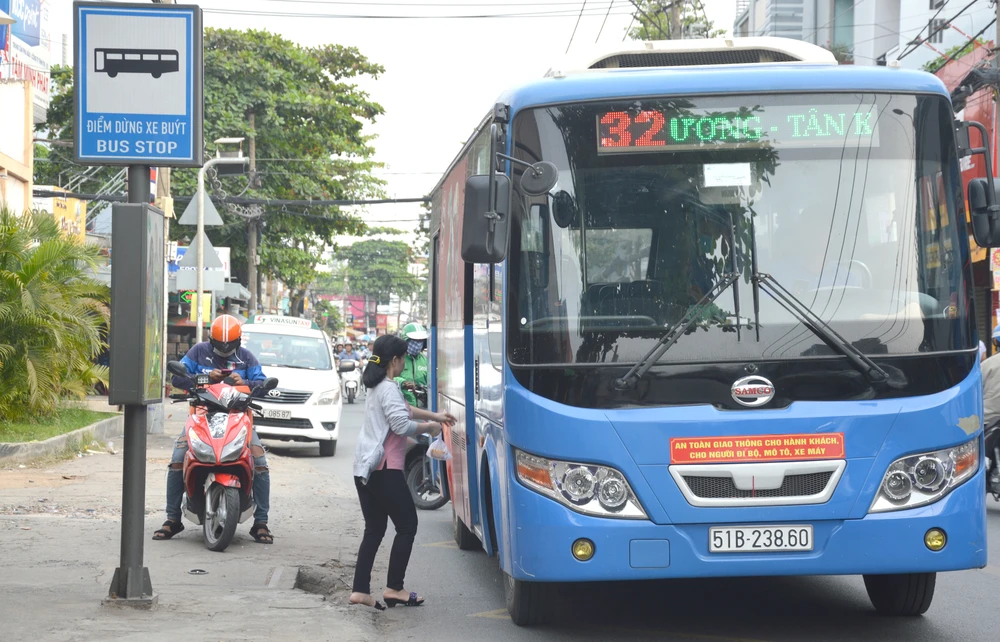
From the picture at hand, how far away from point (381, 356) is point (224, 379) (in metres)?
2.61

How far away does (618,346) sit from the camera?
19.9 feet

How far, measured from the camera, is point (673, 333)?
19.8 feet

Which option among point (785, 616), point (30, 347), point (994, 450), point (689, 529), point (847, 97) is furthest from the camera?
point (30, 347)

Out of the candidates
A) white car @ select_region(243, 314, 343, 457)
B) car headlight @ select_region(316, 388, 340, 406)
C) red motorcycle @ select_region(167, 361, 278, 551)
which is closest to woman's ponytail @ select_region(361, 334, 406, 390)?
red motorcycle @ select_region(167, 361, 278, 551)

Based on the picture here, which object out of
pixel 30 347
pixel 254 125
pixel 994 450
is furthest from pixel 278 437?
pixel 254 125

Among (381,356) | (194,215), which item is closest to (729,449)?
(381,356)

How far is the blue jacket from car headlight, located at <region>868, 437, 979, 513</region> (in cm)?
495

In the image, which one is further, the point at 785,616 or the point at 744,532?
the point at 785,616

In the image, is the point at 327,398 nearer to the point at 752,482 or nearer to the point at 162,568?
the point at 162,568

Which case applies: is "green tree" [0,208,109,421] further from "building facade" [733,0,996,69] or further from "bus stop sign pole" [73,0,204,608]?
"building facade" [733,0,996,69]

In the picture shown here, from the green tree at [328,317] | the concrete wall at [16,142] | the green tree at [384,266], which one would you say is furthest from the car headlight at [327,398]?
the green tree at [328,317]

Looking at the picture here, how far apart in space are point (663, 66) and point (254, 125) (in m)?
34.2

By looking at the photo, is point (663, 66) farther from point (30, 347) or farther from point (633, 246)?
point (30, 347)

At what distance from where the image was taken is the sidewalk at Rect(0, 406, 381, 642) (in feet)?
21.1
